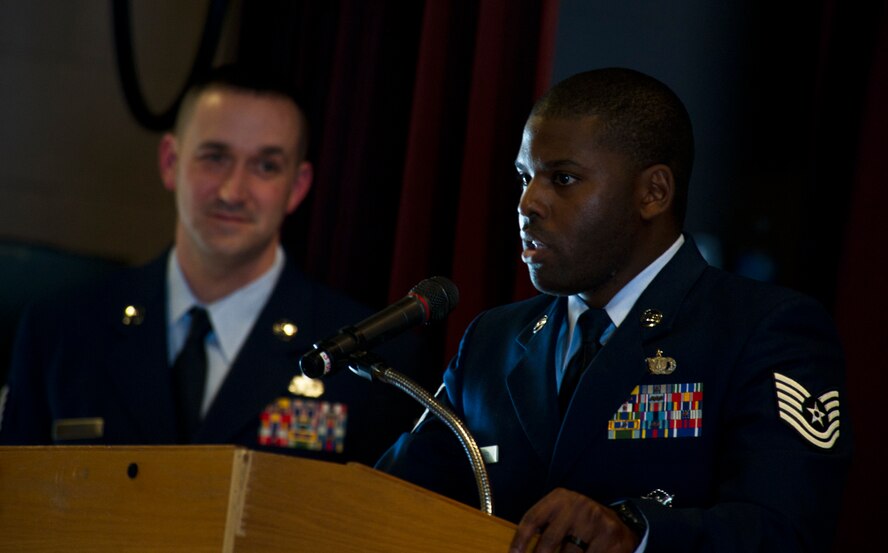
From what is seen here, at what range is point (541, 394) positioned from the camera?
168 centimetres

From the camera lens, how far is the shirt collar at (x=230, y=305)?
2537 millimetres

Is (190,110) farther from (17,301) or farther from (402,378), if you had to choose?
(402,378)

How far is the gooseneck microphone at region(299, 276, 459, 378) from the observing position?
56.8 inches

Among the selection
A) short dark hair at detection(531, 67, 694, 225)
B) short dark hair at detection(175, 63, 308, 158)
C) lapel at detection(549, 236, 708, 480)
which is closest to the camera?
lapel at detection(549, 236, 708, 480)

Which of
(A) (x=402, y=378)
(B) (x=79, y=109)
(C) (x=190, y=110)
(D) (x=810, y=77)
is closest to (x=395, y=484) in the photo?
(A) (x=402, y=378)

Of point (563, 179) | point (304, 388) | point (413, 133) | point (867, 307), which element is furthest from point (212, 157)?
point (867, 307)

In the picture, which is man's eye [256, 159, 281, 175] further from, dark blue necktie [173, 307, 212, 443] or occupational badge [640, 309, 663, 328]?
occupational badge [640, 309, 663, 328]

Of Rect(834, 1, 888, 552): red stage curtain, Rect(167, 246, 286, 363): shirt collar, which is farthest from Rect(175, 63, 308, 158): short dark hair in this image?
Rect(834, 1, 888, 552): red stage curtain

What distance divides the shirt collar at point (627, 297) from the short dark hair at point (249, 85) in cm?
110

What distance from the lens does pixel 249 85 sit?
267 centimetres

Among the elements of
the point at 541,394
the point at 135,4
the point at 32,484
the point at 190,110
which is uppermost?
the point at 135,4

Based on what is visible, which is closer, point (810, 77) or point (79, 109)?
point (810, 77)

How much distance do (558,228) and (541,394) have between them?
23cm

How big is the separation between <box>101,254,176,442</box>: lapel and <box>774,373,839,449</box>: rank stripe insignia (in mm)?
1343
